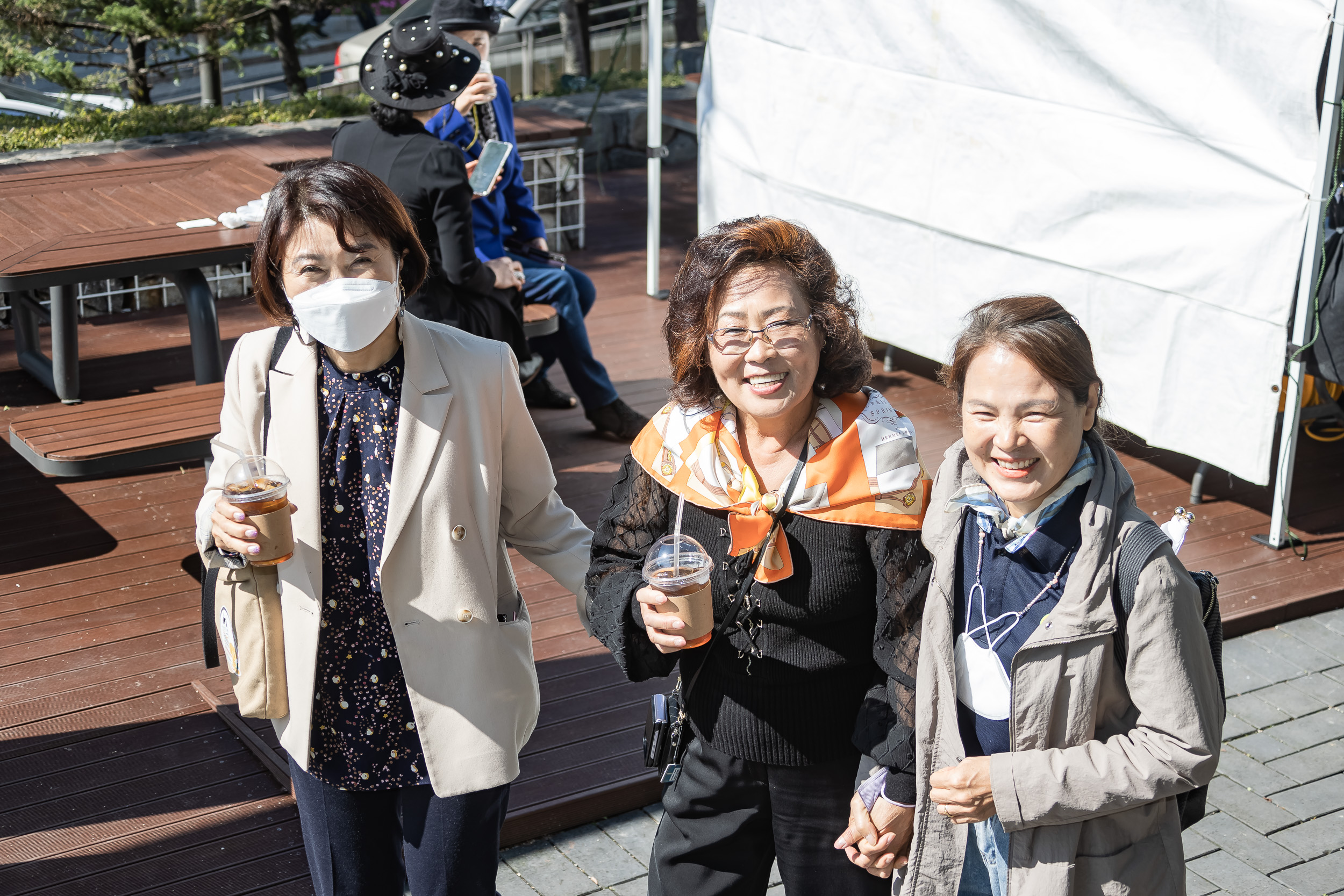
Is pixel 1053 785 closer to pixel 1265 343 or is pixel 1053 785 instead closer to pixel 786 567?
pixel 786 567


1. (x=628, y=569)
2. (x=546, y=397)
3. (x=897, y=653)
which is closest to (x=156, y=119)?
(x=546, y=397)

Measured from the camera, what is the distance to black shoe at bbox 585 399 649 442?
5766 mm

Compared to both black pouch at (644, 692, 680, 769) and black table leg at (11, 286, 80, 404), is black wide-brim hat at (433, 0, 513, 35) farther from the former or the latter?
black pouch at (644, 692, 680, 769)

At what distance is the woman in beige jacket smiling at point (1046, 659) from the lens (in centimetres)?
184

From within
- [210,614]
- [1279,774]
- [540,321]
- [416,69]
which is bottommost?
[1279,774]

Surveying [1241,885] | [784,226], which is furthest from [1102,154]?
[784,226]

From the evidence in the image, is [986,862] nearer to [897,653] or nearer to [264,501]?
[897,653]

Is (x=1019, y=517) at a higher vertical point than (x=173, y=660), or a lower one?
higher

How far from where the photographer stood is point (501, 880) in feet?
10.4

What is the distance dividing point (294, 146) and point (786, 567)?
252 inches

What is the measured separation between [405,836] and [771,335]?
3.62ft

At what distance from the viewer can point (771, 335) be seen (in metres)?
2.05

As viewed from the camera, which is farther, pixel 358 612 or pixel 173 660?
pixel 173 660

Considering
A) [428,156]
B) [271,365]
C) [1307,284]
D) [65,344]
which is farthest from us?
[65,344]
